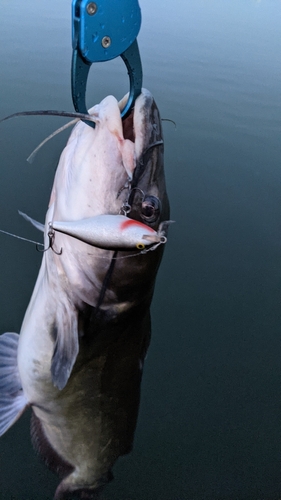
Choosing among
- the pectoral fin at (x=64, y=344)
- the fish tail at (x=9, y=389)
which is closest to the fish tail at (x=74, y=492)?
the fish tail at (x=9, y=389)

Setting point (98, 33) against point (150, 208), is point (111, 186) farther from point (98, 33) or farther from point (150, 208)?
point (98, 33)

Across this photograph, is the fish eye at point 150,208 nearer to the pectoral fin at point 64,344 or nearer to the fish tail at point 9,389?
the pectoral fin at point 64,344

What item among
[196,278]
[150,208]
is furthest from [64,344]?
[196,278]

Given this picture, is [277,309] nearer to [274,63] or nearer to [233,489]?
[233,489]

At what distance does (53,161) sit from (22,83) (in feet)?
5.62

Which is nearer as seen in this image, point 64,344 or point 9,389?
point 64,344

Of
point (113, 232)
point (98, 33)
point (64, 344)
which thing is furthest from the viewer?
point (64, 344)

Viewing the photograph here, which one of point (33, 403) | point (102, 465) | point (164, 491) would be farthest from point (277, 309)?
point (33, 403)

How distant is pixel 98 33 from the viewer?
4.43 feet

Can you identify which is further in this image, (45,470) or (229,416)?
(229,416)

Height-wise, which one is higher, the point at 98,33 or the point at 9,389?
the point at 98,33

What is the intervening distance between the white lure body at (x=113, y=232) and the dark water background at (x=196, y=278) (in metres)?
1.51

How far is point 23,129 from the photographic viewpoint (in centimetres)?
391

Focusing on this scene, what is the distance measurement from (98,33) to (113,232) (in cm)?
67
